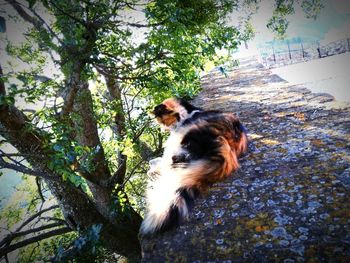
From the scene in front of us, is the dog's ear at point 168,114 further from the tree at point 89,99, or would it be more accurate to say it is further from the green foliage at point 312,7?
the green foliage at point 312,7

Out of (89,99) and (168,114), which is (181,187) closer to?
(168,114)

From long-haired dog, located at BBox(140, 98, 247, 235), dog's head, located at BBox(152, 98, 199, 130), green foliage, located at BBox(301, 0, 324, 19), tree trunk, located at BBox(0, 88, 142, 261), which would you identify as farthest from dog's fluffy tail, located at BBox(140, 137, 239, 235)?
green foliage, located at BBox(301, 0, 324, 19)

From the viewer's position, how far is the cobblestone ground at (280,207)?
150 centimetres

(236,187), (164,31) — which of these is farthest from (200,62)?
(236,187)

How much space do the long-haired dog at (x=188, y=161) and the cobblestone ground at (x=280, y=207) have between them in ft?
0.32

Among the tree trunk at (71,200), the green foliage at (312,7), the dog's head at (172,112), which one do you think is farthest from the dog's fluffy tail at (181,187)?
the green foliage at (312,7)

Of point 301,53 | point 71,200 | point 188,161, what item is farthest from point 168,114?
point 301,53

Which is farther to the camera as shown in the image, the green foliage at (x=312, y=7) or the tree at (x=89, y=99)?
the green foliage at (x=312, y=7)

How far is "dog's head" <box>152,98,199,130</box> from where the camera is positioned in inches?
139

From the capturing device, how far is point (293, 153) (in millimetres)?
2553

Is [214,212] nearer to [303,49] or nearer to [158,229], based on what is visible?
[158,229]

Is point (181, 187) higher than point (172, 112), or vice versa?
point (172, 112)

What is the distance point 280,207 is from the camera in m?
1.84

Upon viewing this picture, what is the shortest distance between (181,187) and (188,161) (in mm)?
479
